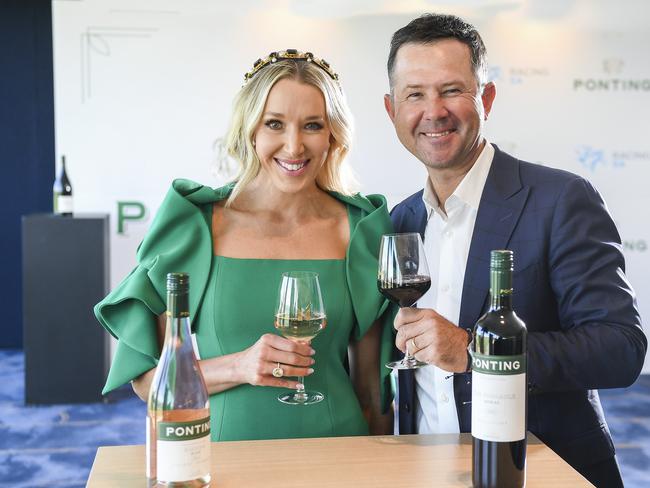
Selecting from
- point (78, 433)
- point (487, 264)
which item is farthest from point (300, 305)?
point (78, 433)

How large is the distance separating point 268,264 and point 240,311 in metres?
0.15

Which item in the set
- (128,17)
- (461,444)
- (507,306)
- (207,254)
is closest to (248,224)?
(207,254)

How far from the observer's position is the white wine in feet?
5.08

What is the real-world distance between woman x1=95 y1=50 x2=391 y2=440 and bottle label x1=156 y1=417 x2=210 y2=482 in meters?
0.56

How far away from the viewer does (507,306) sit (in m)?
1.23

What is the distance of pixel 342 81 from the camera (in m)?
5.39

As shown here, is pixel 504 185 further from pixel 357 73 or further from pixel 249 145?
pixel 357 73

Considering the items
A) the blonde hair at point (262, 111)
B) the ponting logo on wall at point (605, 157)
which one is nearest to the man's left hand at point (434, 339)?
the blonde hair at point (262, 111)

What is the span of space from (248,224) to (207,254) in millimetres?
173

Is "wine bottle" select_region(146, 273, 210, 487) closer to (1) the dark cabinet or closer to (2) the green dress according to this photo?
(2) the green dress

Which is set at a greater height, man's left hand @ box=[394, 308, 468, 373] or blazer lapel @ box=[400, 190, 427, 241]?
blazer lapel @ box=[400, 190, 427, 241]

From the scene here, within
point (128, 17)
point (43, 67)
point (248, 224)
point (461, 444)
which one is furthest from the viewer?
point (43, 67)

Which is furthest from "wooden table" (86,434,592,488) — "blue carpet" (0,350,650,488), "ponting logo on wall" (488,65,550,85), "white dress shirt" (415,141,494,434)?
"ponting logo on wall" (488,65,550,85)

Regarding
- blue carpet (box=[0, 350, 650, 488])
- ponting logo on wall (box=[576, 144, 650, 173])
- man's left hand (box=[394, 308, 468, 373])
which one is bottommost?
blue carpet (box=[0, 350, 650, 488])
